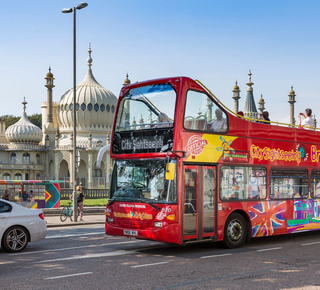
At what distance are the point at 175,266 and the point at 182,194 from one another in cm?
185

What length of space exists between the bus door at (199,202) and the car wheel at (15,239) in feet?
13.6

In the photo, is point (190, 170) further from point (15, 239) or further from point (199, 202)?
point (15, 239)

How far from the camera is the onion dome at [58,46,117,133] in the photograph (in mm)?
76750

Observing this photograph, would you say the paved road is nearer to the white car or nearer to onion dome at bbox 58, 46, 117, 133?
the white car

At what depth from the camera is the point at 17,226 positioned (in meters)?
12.9

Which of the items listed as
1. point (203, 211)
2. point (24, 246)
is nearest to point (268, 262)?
point (203, 211)

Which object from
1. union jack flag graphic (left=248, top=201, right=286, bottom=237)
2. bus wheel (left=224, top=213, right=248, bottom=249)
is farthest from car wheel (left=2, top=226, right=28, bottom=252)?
union jack flag graphic (left=248, top=201, right=286, bottom=237)

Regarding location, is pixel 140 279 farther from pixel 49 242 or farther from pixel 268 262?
pixel 49 242

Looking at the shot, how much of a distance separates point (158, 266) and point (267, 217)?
480cm

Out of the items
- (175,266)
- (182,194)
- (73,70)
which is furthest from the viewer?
(73,70)

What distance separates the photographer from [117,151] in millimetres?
13141

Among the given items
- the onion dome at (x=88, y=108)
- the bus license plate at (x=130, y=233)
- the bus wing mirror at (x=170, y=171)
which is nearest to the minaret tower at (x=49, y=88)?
the onion dome at (x=88, y=108)

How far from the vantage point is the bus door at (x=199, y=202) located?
12102 mm

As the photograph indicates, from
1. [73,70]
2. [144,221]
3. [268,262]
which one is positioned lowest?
[268,262]
